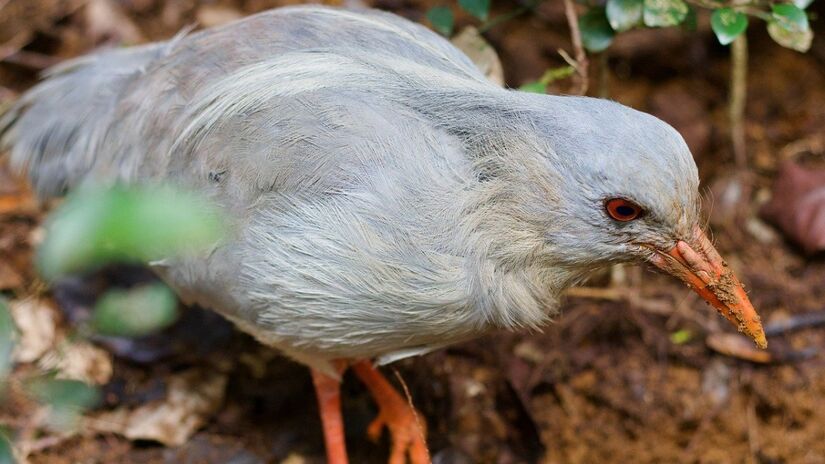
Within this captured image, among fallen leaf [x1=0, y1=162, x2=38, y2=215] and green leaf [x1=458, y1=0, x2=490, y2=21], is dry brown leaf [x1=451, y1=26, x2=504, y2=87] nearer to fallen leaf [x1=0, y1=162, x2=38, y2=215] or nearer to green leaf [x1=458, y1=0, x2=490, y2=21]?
green leaf [x1=458, y1=0, x2=490, y2=21]

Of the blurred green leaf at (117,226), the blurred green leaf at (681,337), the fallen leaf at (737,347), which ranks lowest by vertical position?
the fallen leaf at (737,347)

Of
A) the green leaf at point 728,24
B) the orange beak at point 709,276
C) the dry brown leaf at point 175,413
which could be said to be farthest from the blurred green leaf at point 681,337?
the dry brown leaf at point 175,413

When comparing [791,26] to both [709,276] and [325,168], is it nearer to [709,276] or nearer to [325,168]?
[709,276]

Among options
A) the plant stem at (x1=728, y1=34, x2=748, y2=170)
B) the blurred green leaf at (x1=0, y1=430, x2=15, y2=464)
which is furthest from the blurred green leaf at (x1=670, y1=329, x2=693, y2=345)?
the blurred green leaf at (x1=0, y1=430, x2=15, y2=464)

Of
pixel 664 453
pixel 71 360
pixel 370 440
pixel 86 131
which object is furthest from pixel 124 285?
pixel 664 453

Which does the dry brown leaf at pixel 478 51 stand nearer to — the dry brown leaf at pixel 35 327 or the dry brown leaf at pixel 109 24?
the dry brown leaf at pixel 109 24
